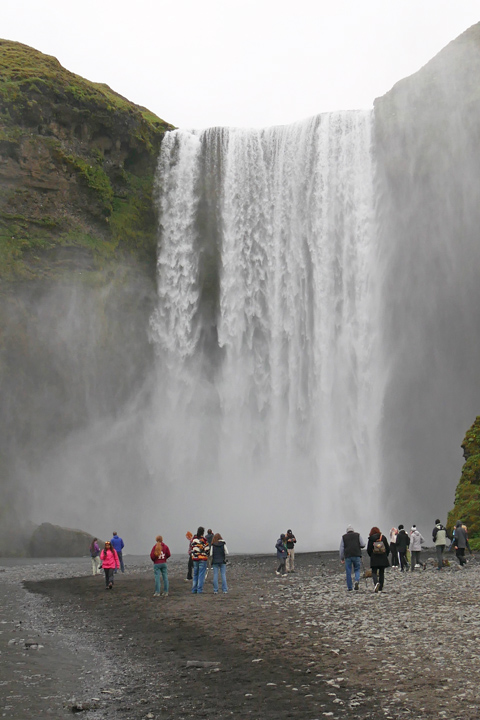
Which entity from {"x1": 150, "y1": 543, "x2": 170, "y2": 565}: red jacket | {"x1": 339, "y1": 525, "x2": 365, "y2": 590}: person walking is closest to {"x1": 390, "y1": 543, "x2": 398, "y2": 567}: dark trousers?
{"x1": 339, "y1": 525, "x2": 365, "y2": 590}: person walking

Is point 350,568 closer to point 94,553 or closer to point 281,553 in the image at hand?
point 281,553

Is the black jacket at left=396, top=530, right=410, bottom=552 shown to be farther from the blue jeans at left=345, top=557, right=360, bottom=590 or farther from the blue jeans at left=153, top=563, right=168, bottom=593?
the blue jeans at left=153, top=563, right=168, bottom=593

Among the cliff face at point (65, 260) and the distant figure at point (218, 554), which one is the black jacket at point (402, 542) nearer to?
the distant figure at point (218, 554)

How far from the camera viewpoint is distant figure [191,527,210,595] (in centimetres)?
1758

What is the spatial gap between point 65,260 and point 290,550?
90.2 feet

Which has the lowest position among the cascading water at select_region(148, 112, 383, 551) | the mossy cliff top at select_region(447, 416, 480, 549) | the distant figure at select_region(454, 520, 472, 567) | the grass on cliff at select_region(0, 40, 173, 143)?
the distant figure at select_region(454, 520, 472, 567)

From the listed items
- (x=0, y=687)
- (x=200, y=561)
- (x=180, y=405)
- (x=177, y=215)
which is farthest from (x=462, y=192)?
(x=0, y=687)

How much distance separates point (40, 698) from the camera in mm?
9688

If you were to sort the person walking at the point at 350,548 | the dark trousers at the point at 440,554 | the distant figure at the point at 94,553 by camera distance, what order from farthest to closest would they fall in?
1. the distant figure at the point at 94,553
2. the dark trousers at the point at 440,554
3. the person walking at the point at 350,548

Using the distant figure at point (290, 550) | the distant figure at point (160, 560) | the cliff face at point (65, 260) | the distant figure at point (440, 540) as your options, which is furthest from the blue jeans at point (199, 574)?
the cliff face at point (65, 260)

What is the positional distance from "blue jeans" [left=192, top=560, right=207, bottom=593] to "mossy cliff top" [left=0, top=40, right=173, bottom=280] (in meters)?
29.3

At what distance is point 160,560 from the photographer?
18297 mm

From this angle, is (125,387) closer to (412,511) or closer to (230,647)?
(412,511)

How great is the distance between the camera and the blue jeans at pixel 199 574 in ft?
60.0
